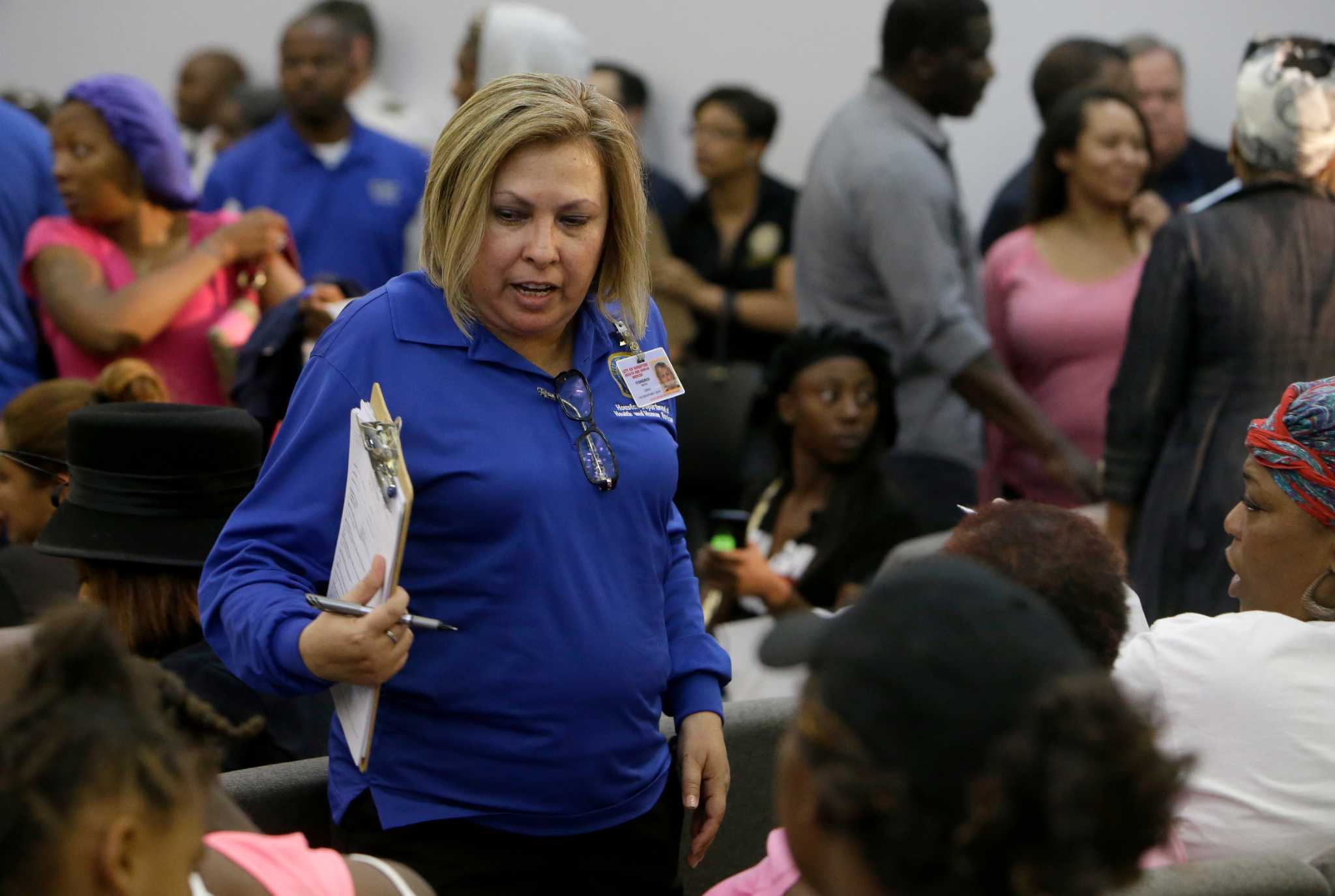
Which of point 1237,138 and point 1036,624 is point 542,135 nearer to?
point 1036,624

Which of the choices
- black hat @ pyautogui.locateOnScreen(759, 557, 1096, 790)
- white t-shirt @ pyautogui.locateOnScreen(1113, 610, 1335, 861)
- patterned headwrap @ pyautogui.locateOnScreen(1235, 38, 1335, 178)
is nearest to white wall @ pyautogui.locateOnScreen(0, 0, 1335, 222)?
patterned headwrap @ pyautogui.locateOnScreen(1235, 38, 1335, 178)

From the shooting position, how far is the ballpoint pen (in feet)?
5.76

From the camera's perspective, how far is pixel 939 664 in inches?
42.1

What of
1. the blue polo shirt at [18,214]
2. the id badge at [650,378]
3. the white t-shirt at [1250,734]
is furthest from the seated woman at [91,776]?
the blue polo shirt at [18,214]

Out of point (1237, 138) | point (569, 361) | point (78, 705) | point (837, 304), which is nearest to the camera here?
point (78, 705)

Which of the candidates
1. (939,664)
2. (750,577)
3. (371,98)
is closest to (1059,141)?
(750,577)

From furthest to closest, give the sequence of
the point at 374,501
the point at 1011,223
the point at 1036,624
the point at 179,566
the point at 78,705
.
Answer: the point at 1011,223 → the point at 179,566 → the point at 374,501 → the point at 78,705 → the point at 1036,624

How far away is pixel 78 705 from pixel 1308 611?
167 cm

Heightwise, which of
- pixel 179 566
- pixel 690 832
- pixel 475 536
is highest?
pixel 475 536

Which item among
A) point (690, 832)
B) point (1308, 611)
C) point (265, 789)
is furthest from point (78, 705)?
point (1308, 611)

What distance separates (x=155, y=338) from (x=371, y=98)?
161 inches

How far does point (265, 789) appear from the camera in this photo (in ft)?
7.05

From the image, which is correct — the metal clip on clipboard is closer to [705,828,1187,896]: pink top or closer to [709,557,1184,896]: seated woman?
[705,828,1187,896]: pink top

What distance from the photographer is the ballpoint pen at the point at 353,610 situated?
5.76 ft
